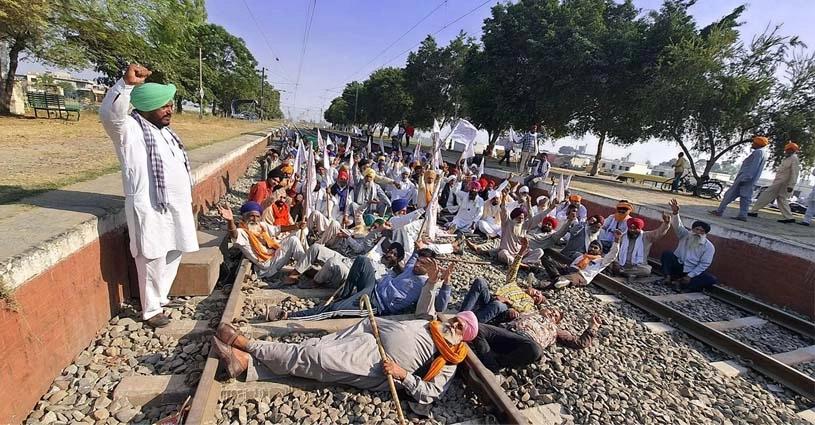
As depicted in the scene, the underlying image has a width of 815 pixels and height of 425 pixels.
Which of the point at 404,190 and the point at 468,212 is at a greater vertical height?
the point at 404,190

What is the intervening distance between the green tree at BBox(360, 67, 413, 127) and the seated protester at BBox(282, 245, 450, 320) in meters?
34.0

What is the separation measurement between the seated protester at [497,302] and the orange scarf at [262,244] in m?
2.75

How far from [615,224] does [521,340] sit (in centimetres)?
504

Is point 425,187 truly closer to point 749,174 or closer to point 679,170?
point 749,174

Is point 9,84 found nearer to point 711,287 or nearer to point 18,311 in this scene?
point 18,311

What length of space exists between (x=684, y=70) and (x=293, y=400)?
16.2 meters

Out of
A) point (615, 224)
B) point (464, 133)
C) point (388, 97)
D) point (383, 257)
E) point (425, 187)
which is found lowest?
point (383, 257)

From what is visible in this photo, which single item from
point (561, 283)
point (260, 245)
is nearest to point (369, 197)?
point (260, 245)

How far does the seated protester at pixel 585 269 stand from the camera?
6129 mm

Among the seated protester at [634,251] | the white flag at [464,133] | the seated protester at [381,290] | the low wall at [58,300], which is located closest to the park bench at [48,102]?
the white flag at [464,133]

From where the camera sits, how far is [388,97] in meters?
40.3

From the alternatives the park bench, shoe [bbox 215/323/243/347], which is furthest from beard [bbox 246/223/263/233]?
the park bench

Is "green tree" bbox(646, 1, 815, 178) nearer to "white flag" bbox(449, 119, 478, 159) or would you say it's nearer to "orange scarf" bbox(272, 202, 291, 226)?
"white flag" bbox(449, 119, 478, 159)

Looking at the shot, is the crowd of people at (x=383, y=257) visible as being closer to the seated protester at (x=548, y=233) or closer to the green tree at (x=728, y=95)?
the seated protester at (x=548, y=233)
